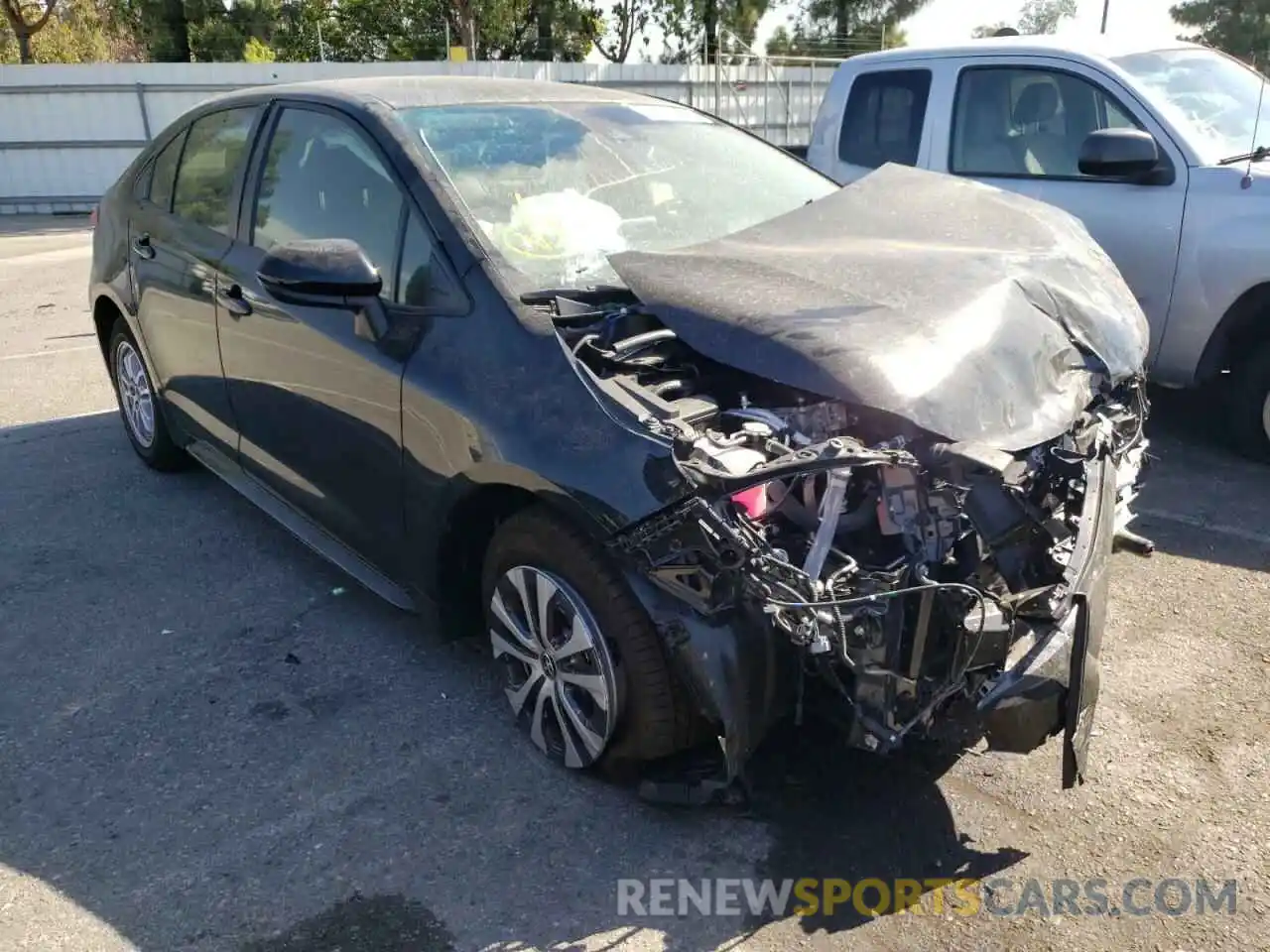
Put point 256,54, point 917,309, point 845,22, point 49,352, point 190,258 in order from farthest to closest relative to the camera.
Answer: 1. point 845,22
2. point 256,54
3. point 49,352
4. point 190,258
5. point 917,309

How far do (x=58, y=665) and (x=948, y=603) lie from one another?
3.02 metres

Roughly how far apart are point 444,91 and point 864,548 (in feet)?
7.56

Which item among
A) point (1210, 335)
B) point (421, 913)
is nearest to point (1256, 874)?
point (421, 913)

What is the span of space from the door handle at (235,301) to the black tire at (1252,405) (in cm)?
452

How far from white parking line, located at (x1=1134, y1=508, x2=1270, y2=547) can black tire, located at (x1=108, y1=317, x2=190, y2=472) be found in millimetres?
4467

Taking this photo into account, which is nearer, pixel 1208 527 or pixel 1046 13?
pixel 1208 527

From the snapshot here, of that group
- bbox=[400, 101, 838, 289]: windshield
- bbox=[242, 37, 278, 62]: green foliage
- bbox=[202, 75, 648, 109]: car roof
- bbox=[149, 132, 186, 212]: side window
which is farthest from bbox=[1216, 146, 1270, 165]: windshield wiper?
bbox=[242, 37, 278, 62]: green foliage

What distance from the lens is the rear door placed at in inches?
165

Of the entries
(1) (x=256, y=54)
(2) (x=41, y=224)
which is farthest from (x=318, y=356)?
(1) (x=256, y=54)

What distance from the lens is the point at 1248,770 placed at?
9.70 ft

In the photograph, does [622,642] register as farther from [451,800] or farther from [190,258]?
[190,258]

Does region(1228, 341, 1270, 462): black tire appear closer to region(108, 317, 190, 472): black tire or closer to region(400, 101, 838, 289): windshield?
region(400, 101, 838, 289): windshield

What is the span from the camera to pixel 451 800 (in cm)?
293

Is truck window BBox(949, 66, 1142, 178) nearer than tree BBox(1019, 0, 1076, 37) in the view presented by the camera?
Yes
